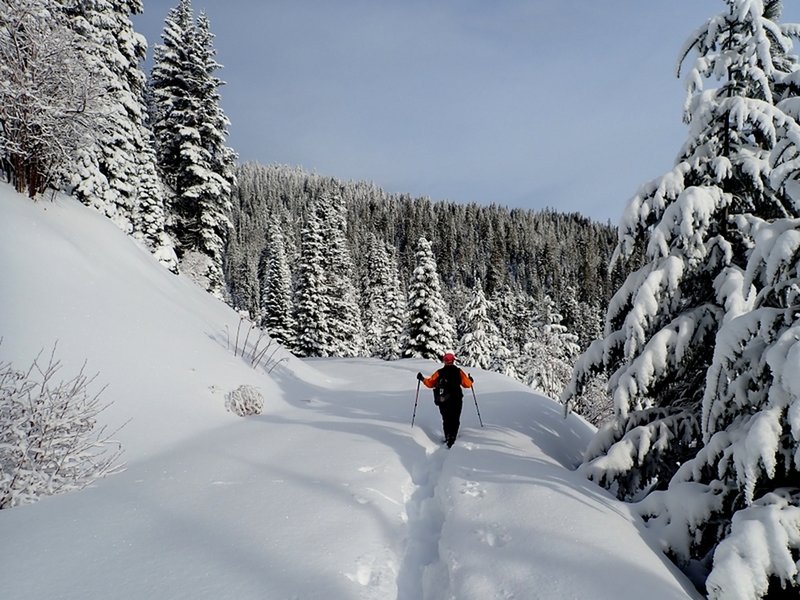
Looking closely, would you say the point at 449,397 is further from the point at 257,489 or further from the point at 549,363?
the point at 549,363

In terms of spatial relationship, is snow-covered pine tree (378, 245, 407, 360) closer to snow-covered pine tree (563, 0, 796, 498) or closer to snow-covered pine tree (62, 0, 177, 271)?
snow-covered pine tree (62, 0, 177, 271)

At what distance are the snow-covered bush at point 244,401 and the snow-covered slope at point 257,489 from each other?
0.19 m

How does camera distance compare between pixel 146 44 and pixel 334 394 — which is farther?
pixel 146 44

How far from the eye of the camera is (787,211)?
261 inches

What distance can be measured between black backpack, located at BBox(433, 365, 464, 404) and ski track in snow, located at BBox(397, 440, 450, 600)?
4.83ft

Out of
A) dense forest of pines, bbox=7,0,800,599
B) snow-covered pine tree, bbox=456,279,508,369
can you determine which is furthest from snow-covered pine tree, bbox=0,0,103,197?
snow-covered pine tree, bbox=456,279,508,369

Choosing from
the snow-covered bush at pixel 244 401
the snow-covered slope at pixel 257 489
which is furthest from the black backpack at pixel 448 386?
the snow-covered bush at pixel 244 401

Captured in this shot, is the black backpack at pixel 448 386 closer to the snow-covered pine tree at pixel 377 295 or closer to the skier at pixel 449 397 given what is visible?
the skier at pixel 449 397

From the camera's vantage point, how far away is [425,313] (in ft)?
95.3

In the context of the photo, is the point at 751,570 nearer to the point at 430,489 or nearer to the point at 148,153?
the point at 430,489

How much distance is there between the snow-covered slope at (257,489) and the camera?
152 inches

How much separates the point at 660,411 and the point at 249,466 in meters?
6.09

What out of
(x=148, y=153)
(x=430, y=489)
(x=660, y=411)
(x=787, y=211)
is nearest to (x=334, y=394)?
(x=430, y=489)

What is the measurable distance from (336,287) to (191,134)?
17.9 meters
